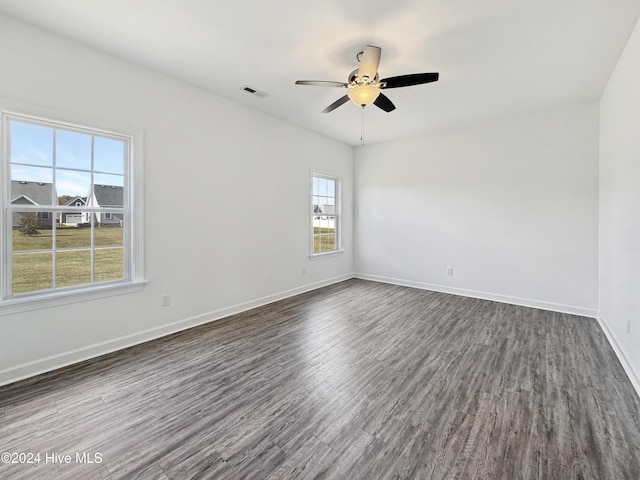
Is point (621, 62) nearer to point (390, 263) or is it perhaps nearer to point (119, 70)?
point (390, 263)

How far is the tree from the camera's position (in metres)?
2.40

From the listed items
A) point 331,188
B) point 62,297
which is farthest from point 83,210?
point 331,188

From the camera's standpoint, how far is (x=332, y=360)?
8.74ft

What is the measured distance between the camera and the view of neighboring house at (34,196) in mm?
2356

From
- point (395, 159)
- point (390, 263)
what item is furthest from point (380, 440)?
point (395, 159)

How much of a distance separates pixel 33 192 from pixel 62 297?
962 millimetres

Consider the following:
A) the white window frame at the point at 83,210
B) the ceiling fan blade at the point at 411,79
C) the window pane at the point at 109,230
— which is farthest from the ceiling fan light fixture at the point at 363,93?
the window pane at the point at 109,230

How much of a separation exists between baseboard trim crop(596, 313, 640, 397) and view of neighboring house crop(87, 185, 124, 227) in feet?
16.1

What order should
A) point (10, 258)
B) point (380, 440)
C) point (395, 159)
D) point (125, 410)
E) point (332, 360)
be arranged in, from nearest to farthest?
1. point (380, 440)
2. point (125, 410)
3. point (10, 258)
4. point (332, 360)
5. point (395, 159)

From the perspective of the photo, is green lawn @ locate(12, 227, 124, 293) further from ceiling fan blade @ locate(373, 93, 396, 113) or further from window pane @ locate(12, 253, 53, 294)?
ceiling fan blade @ locate(373, 93, 396, 113)

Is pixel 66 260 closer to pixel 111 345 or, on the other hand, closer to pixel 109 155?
pixel 111 345

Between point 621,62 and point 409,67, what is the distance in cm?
205

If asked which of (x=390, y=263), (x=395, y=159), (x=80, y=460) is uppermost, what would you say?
(x=395, y=159)

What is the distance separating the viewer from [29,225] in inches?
95.8
